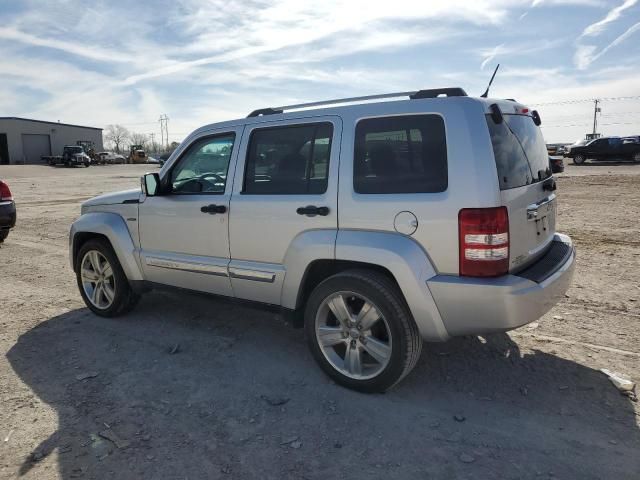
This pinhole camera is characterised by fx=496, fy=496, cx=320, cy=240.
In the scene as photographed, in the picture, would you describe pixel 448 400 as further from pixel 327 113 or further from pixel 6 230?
pixel 6 230

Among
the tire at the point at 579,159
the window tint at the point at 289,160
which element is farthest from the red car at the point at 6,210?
the tire at the point at 579,159

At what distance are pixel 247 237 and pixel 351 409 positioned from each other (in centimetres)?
155

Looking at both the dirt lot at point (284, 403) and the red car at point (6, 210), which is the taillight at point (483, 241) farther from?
the red car at point (6, 210)

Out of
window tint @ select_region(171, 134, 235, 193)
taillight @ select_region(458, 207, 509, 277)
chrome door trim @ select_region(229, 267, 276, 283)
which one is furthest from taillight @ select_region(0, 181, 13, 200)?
taillight @ select_region(458, 207, 509, 277)

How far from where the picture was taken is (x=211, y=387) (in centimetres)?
362


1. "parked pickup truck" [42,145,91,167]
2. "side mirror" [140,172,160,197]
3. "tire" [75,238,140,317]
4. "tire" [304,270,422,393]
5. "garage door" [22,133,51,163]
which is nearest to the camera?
"tire" [304,270,422,393]

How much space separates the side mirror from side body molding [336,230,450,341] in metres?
2.18

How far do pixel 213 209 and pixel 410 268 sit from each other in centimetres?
182

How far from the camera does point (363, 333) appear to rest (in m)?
3.48

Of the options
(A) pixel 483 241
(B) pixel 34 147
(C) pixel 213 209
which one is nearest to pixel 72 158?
(B) pixel 34 147

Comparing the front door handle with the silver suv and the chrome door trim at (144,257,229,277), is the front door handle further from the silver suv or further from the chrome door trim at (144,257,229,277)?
the chrome door trim at (144,257,229,277)

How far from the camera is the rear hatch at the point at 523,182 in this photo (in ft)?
10.2

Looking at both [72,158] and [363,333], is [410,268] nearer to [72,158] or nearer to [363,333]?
[363,333]

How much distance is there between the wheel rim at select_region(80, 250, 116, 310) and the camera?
16.8ft
